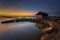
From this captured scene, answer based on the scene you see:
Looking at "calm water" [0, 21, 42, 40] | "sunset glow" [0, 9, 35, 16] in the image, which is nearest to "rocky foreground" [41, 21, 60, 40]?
"calm water" [0, 21, 42, 40]

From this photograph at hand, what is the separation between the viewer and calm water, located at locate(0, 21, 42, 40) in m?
1.34

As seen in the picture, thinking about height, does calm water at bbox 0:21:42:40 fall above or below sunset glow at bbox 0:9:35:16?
below

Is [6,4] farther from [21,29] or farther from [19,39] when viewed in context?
[19,39]

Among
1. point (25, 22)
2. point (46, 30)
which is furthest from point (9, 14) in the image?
point (46, 30)

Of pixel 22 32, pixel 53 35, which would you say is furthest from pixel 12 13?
pixel 53 35

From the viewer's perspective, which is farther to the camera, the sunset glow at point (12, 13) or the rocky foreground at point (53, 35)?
the sunset glow at point (12, 13)

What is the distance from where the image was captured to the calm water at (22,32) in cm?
134

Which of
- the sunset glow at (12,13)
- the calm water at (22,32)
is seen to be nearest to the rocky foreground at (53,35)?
the calm water at (22,32)

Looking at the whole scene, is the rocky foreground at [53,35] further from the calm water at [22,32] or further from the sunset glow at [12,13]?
the sunset glow at [12,13]

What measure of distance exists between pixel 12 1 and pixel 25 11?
0.72 feet

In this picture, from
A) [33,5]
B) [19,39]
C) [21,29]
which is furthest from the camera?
[33,5]

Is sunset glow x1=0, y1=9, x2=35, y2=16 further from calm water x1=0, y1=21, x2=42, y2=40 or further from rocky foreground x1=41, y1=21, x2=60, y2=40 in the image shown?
rocky foreground x1=41, y1=21, x2=60, y2=40

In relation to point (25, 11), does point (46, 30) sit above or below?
below

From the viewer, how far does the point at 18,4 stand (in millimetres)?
1538
